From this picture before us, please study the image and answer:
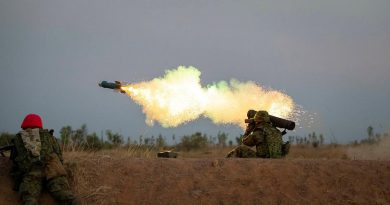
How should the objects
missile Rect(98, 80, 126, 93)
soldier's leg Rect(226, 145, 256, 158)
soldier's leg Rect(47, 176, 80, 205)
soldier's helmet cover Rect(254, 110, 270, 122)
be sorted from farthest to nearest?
missile Rect(98, 80, 126, 93), soldier's helmet cover Rect(254, 110, 270, 122), soldier's leg Rect(226, 145, 256, 158), soldier's leg Rect(47, 176, 80, 205)

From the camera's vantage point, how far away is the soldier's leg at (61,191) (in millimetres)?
9820

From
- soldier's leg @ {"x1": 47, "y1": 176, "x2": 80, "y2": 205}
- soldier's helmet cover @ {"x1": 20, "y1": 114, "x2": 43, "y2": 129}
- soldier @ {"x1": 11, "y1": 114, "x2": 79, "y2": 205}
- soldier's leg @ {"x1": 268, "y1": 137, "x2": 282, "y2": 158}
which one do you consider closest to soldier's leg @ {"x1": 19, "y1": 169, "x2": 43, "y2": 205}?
soldier @ {"x1": 11, "y1": 114, "x2": 79, "y2": 205}

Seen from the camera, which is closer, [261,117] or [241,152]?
[241,152]

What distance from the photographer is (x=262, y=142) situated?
1388cm

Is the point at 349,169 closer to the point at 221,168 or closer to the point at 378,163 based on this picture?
the point at 378,163

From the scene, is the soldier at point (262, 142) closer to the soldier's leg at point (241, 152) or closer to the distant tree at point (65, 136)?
the soldier's leg at point (241, 152)

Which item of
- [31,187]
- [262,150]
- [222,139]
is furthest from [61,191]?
[222,139]

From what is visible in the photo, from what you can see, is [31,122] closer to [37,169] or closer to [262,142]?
[37,169]

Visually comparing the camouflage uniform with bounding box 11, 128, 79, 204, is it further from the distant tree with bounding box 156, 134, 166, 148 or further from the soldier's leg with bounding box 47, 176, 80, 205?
the distant tree with bounding box 156, 134, 166, 148

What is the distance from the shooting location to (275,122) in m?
14.6

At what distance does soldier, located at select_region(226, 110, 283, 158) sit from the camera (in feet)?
45.2

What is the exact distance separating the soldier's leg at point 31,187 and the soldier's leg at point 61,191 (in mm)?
208

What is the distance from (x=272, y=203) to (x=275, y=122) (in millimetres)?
4300

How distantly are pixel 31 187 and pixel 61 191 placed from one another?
0.54 m
